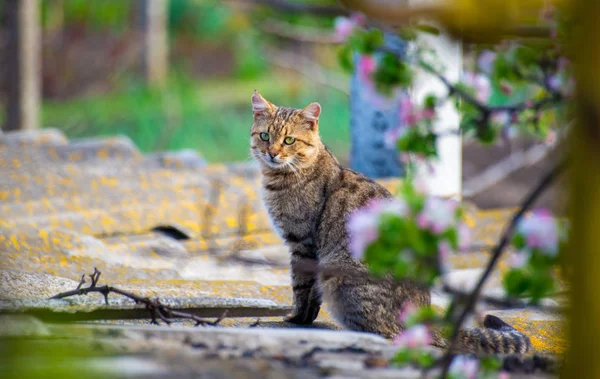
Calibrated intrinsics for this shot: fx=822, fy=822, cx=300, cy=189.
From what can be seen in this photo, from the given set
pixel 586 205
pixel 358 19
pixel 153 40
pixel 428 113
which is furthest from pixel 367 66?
pixel 153 40

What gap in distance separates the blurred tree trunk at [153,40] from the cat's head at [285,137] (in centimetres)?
954

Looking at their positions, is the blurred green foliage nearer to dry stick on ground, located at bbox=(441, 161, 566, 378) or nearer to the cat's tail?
dry stick on ground, located at bbox=(441, 161, 566, 378)

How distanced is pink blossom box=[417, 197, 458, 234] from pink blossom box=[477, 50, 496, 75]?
121cm

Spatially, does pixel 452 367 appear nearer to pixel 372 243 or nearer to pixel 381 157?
pixel 372 243

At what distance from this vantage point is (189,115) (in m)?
11.8

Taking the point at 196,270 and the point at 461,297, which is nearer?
the point at 461,297

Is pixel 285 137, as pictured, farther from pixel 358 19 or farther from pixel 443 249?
pixel 443 249

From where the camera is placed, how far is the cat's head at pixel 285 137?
3799 mm

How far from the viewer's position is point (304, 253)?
11.1ft

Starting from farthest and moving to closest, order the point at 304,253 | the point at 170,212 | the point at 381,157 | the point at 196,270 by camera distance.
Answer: the point at 381,157
the point at 170,212
the point at 196,270
the point at 304,253

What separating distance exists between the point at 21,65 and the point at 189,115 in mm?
3979

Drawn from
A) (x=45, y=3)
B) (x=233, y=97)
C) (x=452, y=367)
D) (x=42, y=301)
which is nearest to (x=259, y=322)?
(x=42, y=301)

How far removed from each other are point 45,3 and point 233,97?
12.9ft

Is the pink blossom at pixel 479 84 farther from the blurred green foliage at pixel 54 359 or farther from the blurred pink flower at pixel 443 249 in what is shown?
the blurred green foliage at pixel 54 359
